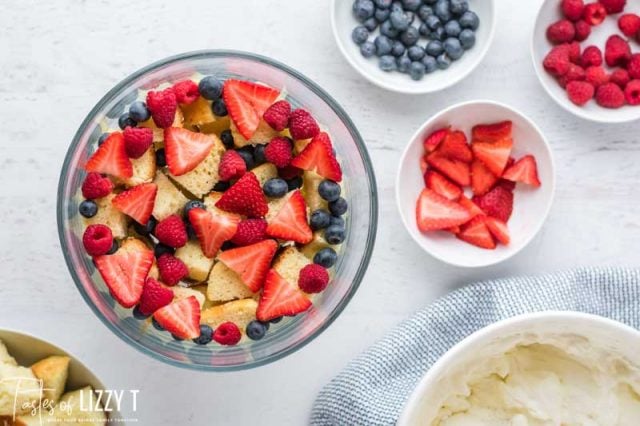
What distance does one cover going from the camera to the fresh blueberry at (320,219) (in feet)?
4.20

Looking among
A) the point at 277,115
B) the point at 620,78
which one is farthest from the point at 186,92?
the point at 620,78

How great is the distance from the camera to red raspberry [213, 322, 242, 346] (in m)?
1.25

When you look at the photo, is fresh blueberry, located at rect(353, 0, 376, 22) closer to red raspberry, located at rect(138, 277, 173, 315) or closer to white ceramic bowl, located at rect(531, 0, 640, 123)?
white ceramic bowl, located at rect(531, 0, 640, 123)

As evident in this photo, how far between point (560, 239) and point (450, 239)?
205 millimetres

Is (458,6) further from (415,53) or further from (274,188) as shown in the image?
(274,188)

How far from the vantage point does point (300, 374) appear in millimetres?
1525

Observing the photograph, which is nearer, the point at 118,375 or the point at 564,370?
the point at 564,370

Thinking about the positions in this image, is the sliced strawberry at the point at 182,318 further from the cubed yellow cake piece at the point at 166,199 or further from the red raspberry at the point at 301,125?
the red raspberry at the point at 301,125

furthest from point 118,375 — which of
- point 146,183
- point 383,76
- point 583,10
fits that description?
point 583,10

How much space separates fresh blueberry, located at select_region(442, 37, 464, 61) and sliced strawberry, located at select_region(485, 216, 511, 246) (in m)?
0.29

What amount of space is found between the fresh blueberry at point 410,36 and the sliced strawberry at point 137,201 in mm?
563

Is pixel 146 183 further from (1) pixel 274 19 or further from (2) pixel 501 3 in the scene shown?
(2) pixel 501 3

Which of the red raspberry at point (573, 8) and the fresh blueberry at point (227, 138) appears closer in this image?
the fresh blueberry at point (227, 138)

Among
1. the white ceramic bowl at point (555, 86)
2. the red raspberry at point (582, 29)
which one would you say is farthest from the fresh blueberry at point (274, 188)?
the red raspberry at point (582, 29)
